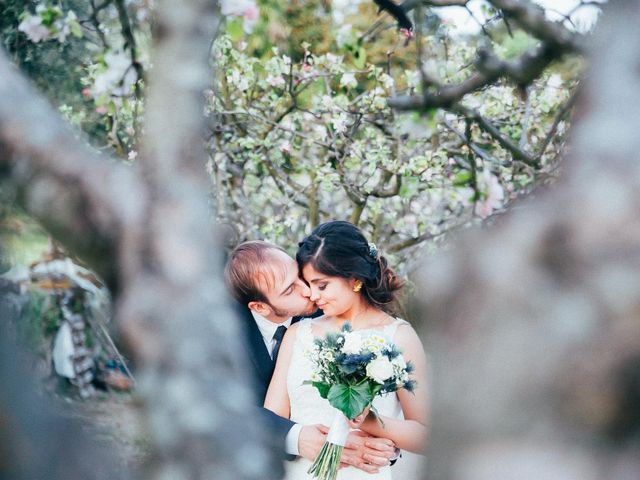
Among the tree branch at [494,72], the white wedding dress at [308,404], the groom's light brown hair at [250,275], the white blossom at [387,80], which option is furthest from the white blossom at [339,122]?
the tree branch at [494,72]

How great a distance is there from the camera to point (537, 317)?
0.70m

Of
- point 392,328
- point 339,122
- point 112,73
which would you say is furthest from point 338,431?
point 339,122

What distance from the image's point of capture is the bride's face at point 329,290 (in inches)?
148

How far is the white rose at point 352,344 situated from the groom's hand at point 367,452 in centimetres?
50

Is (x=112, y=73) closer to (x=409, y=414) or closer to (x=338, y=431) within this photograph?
(x=338, y=431)

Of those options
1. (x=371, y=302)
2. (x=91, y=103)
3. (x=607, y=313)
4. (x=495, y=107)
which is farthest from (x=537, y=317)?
(x=91, y=103)

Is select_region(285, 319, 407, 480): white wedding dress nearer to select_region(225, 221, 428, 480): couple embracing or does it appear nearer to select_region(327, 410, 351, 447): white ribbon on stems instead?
select_region(225, 221, 428, 480): couple embracing

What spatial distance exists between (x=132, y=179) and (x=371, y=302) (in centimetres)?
285

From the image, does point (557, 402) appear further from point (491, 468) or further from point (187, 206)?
point (187, 206)

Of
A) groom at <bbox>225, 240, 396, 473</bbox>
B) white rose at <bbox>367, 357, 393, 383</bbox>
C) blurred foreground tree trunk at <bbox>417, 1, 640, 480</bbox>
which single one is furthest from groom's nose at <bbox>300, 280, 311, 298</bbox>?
blurred foreground tree trunk at <bbox>417, 1, 640, 480</bbox>

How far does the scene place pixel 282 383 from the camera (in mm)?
3707

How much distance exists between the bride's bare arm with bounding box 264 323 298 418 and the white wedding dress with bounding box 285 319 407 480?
0.02 metres

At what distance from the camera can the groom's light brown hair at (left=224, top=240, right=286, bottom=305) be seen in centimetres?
382

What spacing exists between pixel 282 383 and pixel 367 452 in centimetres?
51
